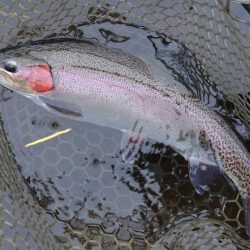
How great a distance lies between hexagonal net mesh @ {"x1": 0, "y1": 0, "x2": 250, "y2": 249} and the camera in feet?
9.75

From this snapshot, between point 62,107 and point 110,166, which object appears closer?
point 62,107

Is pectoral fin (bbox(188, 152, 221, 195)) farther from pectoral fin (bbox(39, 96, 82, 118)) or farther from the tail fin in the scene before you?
pectoral fin (bbox(39, 96, 82, 118))

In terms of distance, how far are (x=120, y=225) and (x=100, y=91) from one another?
77 cm

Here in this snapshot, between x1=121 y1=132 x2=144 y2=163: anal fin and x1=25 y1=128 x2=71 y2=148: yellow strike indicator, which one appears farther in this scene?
x1=25 y1=128 x2=71 y2=148: yellow strike indicator

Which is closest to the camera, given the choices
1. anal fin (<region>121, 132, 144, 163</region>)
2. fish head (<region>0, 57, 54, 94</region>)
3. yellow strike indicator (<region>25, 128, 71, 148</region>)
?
fish head (<region>0, 57, 54, 94</region>)

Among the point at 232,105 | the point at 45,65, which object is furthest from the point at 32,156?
the point at 232,105

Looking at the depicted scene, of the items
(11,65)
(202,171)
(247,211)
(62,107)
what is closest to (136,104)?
(62,107)

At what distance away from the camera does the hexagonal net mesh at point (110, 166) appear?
9.75 ft

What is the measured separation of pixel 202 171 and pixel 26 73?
1113mm

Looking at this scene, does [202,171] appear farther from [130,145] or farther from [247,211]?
[130,145]

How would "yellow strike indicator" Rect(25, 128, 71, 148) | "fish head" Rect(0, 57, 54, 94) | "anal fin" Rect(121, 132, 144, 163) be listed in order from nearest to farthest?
"fish head" Rect(0, 57, 54, 94) → "anal fin" Rect(121, 132, 144, 163) → "yellow strike indicator" Rect(25, 128, 71, 148)

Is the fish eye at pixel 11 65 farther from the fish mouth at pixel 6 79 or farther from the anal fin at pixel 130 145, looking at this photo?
the anal fin at pixel 130 145

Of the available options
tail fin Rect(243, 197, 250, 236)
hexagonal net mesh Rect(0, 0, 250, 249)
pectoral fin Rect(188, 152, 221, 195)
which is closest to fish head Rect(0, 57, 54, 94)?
hexagonal net mesh Rect(0, 0, 250, 249)

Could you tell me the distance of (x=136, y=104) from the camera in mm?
2941
